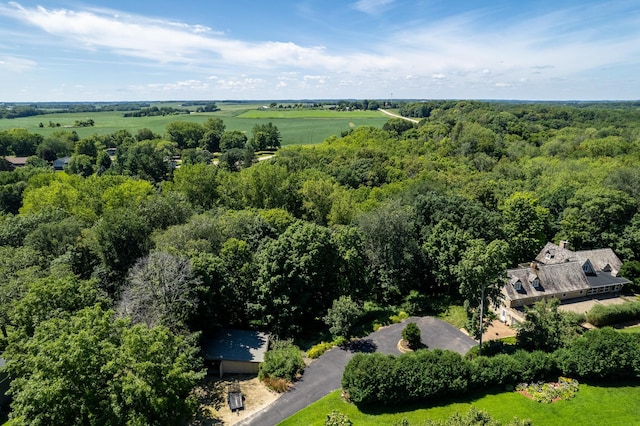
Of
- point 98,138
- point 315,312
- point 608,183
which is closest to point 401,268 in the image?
point 315,312

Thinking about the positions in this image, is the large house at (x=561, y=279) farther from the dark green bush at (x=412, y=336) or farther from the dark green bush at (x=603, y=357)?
the dark green bush at (x=412, y=336)

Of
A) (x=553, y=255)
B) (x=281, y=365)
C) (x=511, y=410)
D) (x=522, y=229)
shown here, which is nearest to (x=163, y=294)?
(x=281, y=365)

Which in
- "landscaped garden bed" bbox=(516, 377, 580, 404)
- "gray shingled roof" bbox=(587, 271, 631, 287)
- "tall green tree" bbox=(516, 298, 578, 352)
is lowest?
"landscaped garden bed" bbox=(516, 377, 580, 404)

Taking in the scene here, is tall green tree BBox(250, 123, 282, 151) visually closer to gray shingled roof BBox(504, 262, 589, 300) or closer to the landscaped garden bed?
gray shingled roof BBox(504, 262, 589, 300)

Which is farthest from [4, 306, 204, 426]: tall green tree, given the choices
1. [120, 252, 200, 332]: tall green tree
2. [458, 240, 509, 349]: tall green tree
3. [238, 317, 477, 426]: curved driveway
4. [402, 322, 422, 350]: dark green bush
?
[458, 240, 509, 349]: tall green tree

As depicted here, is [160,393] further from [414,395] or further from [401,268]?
[401,268]

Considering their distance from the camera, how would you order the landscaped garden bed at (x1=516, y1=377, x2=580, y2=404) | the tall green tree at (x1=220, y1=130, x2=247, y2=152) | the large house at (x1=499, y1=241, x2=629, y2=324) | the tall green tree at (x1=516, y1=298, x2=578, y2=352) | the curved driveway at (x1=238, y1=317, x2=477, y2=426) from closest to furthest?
the curved driveway at (x1=238, y1=317, x2=477, y2=426)
the landscaped garden bed at (x1=516, y1=377, x2=580, y2=404)
the tall green tree at (x1=516, y1=298, x2=578, y2=352)
the large house at (x1=499, y1=241, x2=629, y2=324)
the tall green tree at (x1=220, y1=130, x2=247, y2=152)

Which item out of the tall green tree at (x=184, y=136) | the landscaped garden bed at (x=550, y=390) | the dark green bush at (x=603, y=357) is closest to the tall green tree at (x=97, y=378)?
the landscaped garden bed at (x=550, y=390)
